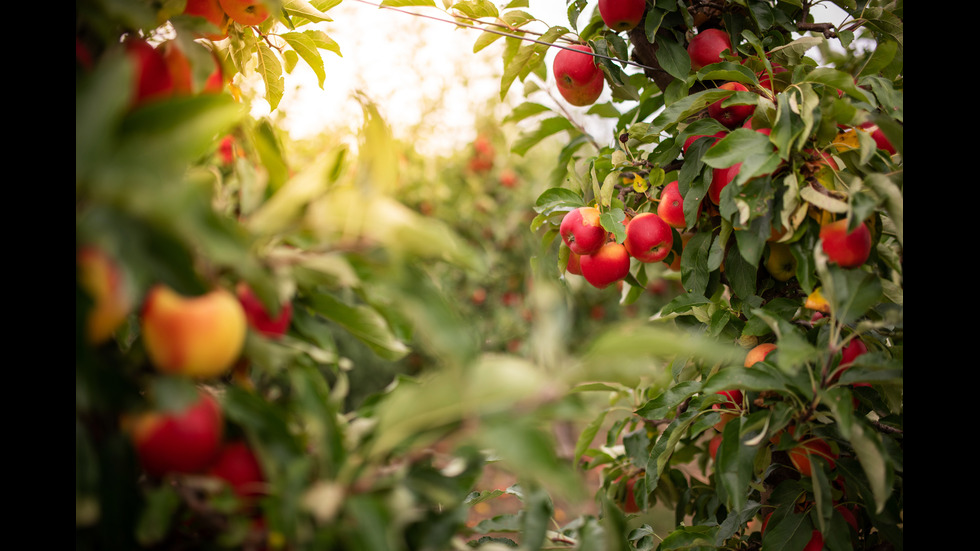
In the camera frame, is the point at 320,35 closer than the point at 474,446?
No

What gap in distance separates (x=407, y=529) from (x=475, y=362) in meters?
0.19

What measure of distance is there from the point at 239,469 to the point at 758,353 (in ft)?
2.47

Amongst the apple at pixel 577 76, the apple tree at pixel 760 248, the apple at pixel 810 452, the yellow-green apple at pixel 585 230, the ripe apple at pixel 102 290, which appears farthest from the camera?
the apple at pixel 577 76

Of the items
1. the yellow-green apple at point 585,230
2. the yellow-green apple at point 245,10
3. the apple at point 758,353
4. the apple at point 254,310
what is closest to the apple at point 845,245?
the apple at point 758,353

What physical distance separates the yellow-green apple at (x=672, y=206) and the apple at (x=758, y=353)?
0.26 m

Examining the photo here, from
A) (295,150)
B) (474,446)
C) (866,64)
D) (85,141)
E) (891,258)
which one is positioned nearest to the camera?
(85,141)

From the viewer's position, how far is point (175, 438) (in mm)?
424

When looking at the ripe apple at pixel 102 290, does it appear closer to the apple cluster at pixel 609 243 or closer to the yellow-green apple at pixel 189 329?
the yellow-green apple at pixel 189 329

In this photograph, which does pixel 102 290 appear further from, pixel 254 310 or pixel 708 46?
pixel 708 46

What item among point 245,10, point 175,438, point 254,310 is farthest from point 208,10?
point 175,438

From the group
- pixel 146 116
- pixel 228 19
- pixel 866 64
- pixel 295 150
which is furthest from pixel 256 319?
pixel 295 150

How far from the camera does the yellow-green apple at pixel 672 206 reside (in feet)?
3.42

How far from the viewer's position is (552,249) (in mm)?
1327

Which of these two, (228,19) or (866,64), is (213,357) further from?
(866,64)
